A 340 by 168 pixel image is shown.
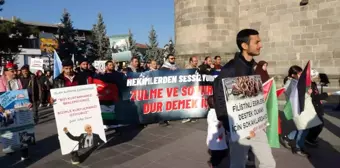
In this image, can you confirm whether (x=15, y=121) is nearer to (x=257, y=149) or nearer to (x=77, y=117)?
(x=77, y=117)

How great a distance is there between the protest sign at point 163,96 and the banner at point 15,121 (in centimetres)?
230

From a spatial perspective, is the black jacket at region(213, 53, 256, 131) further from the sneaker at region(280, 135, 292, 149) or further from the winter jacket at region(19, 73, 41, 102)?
the winter jacket at region(19, 73, 41, 102)

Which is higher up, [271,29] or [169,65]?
[271,29]

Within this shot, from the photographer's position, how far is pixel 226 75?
2881 mm

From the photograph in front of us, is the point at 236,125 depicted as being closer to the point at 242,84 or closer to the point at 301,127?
the point at 242,84

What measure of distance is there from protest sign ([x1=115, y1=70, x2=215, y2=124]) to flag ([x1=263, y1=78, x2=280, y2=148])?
14.6 feet

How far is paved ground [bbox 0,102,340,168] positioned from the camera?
488cm

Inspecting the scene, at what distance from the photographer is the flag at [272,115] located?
11.6ft

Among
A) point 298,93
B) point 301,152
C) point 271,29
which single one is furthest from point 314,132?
point 271,29

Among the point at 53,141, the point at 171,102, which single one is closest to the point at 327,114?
the point at 171,102

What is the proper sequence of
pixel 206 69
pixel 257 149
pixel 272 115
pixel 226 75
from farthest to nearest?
1. pixel 206 69
2. pixel 272 115
3. pixel 257 149
4. pixel 226 75

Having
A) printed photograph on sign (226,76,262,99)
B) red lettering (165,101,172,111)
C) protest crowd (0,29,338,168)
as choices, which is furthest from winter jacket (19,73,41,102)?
printed photograph on sign (226,76,262,99)

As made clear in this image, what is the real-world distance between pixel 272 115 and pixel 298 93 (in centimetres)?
111

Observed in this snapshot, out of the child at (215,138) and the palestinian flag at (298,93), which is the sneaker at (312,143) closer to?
the palestinian flag at (298,93)
